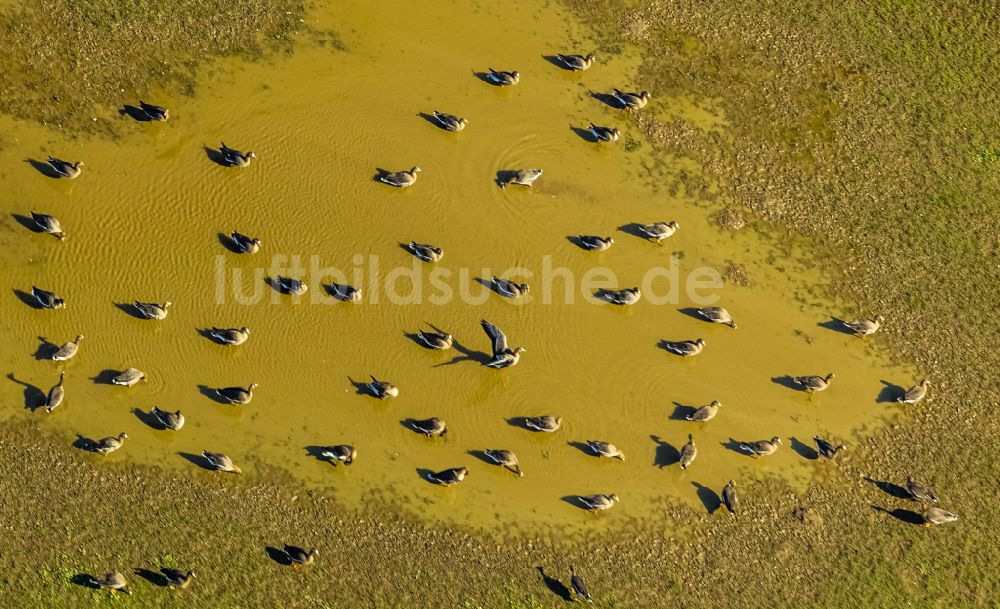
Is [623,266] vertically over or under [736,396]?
over

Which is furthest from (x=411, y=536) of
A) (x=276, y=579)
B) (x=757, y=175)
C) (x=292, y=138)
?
(x=757, y=175)

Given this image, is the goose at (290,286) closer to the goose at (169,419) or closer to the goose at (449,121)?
the goose at (169,419)

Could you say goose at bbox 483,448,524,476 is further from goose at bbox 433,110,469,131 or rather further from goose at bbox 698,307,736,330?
goose at bbox 433,110,469,131

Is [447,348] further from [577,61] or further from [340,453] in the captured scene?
[577,61]

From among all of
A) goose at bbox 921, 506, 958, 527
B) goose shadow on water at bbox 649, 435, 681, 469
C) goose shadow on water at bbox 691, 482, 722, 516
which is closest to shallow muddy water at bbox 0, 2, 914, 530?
goose shadow on water at bbox 649, 435, 681, 469

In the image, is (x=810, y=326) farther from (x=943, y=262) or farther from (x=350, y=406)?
(x=350, y=406)

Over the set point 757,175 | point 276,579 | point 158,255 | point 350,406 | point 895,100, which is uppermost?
point 895,100

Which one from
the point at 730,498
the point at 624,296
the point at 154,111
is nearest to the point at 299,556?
the point at 624,296
